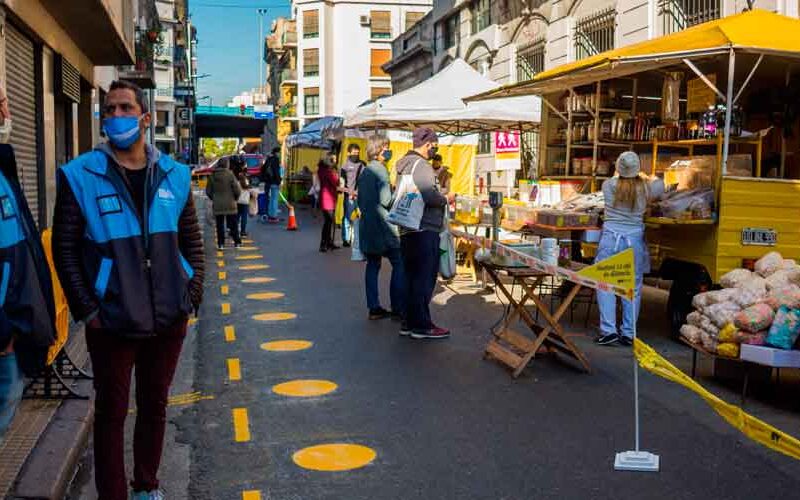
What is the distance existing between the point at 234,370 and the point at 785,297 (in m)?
4.48

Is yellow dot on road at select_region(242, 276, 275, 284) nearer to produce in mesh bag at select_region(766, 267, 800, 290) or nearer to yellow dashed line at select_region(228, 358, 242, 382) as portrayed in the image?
yellow dashed line at select_region(228, 358, 242, 382)

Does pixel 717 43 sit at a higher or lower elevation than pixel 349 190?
higher

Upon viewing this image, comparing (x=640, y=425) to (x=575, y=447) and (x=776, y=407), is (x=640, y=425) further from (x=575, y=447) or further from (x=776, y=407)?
(x=776, y=407)

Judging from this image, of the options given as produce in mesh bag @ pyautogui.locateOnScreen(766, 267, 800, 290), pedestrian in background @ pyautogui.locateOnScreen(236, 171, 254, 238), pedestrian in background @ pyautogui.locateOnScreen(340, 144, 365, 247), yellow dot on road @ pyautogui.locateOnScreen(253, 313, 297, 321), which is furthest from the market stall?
pedestrian in background @ pyautogui.locateOnScreen(236, 171, 254, 238)

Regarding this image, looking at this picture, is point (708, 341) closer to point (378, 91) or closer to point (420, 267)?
point (420, 267)

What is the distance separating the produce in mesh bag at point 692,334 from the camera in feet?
24.7

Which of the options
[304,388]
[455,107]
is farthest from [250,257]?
[304,388]

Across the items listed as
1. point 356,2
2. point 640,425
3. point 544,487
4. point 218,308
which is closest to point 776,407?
point 640,425

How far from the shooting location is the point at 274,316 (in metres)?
10.8

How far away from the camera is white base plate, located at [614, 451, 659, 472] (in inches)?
214

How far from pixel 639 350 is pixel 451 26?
30.7 m

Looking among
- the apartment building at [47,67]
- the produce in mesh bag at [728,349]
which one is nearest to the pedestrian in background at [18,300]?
the produce in mesh bag at [728,349]

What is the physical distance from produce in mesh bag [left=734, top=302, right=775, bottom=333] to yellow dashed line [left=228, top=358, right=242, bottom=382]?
399 centimetres

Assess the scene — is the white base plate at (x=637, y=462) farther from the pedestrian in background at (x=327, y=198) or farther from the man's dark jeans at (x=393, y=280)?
the pedestrian in background at (x=327, y=198)
